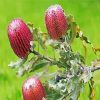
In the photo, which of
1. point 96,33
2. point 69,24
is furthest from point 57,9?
point 96,33

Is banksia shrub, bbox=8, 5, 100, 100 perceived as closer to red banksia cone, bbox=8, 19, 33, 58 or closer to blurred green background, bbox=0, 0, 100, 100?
red banksia cone, bbox=8, 19, 33, 58

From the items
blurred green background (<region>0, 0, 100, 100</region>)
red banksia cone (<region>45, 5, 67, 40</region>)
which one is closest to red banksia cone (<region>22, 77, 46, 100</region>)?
red banksia cone (<region>45, 5, 67, 40</region>)

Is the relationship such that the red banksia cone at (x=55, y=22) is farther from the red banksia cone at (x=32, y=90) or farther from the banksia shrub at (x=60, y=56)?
the red banksia cone at (x=32, y=90)

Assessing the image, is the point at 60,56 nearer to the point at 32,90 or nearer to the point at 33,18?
the point at 32,90

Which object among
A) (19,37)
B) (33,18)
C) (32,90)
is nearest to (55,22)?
(19,37)

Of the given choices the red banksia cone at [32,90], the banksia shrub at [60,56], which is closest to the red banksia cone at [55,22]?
the banksia shrub at [60,56]

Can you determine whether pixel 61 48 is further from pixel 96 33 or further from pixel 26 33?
pixel 96 33
